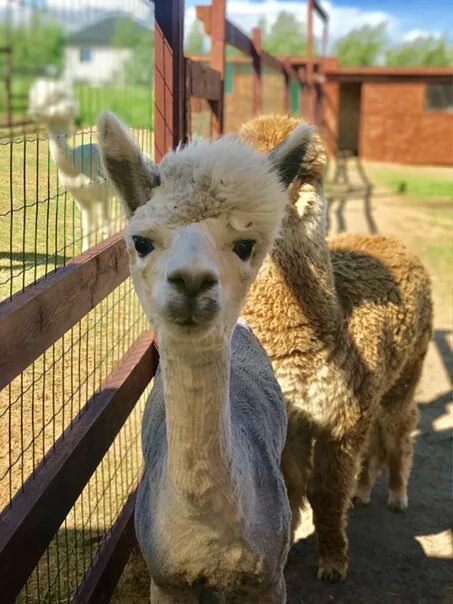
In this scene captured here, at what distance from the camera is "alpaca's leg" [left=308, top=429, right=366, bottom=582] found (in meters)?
3.33

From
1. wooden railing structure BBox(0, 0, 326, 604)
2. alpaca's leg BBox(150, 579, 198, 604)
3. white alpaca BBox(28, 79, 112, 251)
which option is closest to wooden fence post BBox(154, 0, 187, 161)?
wooden railing structure BBox(0, 0, 326, 604)

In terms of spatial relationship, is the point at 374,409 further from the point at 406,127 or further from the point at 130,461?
the point at 406,127

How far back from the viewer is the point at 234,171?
1726 millimetres

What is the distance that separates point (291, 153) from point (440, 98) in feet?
64.1

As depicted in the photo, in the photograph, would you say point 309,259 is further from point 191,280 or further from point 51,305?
point 191,280

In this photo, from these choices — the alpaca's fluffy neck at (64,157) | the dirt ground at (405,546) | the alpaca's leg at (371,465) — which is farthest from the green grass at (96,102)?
the alpaca's leg at (371,465)

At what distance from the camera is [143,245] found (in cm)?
173

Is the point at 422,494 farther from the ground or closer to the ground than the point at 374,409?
closer to the ground

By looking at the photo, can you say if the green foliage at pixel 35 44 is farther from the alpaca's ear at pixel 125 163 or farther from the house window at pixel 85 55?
the alpaca's ear at pixel 125 163

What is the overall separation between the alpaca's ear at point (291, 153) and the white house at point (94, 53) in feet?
2.52

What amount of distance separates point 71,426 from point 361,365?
1437 mm

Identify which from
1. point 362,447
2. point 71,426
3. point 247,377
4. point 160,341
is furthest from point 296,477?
point 160,341

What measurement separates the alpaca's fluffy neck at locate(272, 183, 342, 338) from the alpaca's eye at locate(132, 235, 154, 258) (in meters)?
1.45

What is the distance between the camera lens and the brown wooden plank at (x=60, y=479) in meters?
1.93
